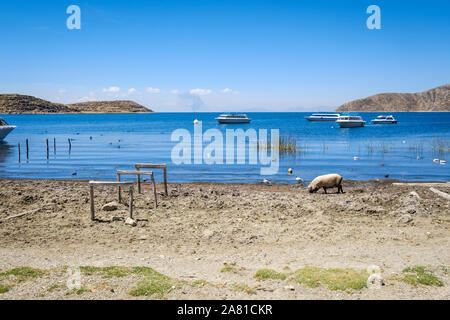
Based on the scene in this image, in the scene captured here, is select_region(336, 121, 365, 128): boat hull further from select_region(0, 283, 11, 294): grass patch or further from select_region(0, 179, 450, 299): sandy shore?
select_region(0, 283, 11, 294): grass patch

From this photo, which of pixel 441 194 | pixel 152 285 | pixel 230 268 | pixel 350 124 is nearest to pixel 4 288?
pixel 152 285

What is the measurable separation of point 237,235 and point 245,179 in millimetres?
15342

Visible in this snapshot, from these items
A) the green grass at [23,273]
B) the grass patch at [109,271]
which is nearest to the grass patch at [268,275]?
the grass patch at [109,271]

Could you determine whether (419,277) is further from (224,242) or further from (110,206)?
(110,206)

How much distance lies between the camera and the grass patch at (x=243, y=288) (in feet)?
26.1

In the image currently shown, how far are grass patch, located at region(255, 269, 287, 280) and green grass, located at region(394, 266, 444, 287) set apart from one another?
2.45 metres

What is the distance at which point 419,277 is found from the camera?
8.54 metres

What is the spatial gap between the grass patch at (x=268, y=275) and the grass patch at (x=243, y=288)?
0.62m

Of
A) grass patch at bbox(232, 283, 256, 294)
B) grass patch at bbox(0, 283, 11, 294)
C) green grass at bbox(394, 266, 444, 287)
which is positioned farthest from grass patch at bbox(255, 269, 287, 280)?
grass patch at bbox(0, 283, 11, 294)

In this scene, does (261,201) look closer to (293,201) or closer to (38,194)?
(293,201)

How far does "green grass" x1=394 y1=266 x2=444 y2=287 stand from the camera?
27.1ft

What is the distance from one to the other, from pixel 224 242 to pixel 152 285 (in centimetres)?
398

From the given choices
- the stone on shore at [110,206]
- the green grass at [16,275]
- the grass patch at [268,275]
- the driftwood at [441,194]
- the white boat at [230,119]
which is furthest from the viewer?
the white boat at [230,119]

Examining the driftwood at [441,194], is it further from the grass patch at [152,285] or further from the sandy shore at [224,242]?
the grass patch at [152,285]
